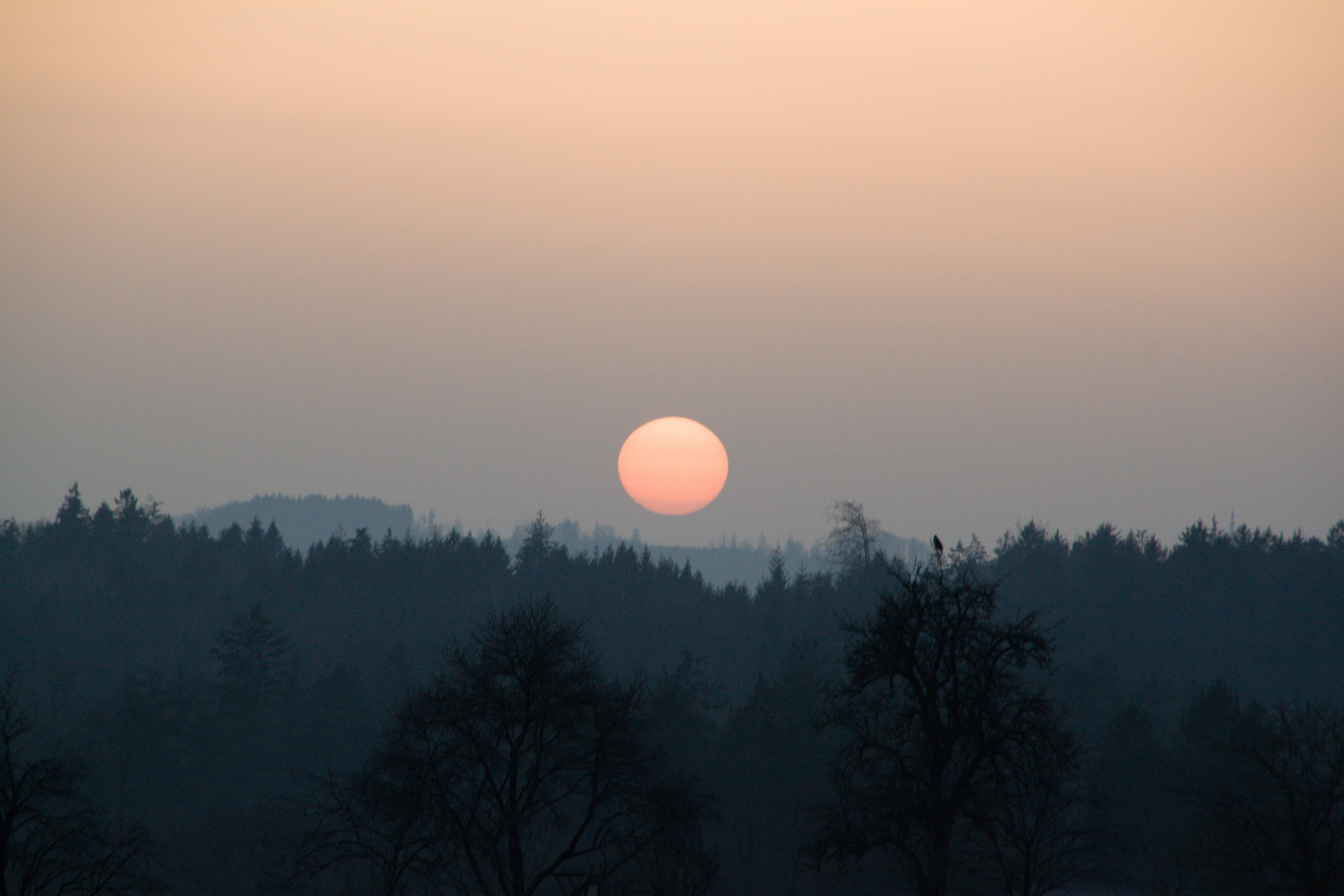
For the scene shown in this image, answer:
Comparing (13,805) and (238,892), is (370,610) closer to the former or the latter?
(238,892)

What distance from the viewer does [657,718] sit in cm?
3034

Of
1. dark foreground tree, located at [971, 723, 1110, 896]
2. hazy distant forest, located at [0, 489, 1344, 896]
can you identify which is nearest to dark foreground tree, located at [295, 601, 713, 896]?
hazy distant forest, located at [0, 489, 1344, 896]

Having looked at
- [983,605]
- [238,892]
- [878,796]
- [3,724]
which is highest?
[983,605]

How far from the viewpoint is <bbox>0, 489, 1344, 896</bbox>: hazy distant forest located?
75.9 ft

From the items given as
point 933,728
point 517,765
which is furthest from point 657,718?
→ point 933,728

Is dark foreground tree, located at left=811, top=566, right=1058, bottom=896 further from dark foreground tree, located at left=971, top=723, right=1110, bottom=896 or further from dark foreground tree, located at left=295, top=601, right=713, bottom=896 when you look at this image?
dark foreground tree, located at left=295, top=601, right=713, bottom=896

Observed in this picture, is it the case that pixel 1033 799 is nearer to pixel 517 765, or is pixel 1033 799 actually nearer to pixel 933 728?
pixel 933 728

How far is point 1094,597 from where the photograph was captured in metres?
126

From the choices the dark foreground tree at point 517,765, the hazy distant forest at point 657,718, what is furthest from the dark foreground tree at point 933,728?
the dark foreground tree at point 517,765

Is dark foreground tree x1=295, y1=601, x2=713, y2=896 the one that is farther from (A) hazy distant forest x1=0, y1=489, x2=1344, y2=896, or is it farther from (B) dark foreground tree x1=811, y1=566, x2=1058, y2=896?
(B) dark foreground tree x1=811, y1=566, x2=1058, y2=896

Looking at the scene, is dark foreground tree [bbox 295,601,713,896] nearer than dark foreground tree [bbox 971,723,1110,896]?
No

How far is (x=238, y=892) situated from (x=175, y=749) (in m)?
24.3

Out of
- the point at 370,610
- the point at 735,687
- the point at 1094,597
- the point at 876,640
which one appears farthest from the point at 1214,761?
the point at 370,610

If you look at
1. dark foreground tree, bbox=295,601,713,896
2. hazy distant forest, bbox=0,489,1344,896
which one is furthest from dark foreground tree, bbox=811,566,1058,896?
dark foreground tree, bbox=295,601,713,896
